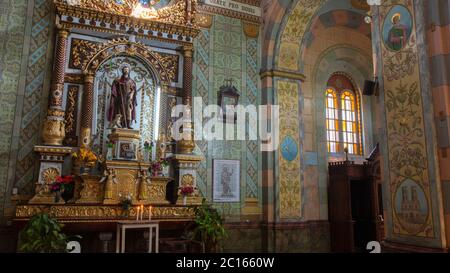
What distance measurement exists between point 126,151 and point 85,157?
0.88 meters

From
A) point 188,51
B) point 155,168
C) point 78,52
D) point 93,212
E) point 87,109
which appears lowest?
point 93,212

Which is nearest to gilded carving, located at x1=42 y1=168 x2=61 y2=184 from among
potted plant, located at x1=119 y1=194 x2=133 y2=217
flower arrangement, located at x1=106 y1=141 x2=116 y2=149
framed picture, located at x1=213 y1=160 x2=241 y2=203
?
flower arrangement, located at x1=106 y1=141 x2=116 y2=149

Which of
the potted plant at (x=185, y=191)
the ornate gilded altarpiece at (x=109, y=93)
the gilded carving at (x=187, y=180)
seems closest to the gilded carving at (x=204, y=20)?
the ornate gilded altarpiece at (x=109, y=93)

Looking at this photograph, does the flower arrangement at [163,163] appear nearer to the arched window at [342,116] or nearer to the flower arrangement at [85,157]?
the flower arrangement at [85,157]

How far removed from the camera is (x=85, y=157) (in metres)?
7.84

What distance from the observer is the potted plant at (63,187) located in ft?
24.3

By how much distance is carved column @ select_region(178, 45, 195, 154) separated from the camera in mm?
8922

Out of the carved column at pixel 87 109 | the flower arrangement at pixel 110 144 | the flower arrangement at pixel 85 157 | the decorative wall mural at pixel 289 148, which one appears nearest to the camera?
the flower arrangement at pixel 85 157

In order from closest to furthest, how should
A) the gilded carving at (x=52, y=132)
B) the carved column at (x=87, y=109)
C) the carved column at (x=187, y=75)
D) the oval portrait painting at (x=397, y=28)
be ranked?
1. the oval portrait painting at (x=397, y=28)
2. the gilded carving at (x=52, y=132)
3. the carved column at (x=87, y=109)
4. the carved column at (x=187, y=75)

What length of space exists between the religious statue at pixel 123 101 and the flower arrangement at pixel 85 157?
0.99m

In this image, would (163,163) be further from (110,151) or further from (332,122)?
(332,122)

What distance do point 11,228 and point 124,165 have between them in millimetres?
2459

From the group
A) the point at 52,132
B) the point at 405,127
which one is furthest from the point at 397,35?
the point at 52,132

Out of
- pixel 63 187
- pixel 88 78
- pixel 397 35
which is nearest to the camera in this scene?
pixel 397 35
